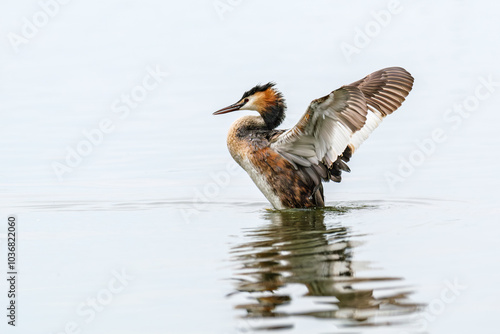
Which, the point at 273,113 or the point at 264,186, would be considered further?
the point at 273,113

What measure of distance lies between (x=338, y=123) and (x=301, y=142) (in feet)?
2.08

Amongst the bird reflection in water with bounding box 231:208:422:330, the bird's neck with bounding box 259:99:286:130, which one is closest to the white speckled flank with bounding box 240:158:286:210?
the bird's neck with bounding box 259:99:286:130

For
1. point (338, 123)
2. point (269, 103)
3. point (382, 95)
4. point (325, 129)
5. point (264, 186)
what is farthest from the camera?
point (269, 103)

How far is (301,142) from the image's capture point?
10172 mm

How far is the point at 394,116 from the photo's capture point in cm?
1505

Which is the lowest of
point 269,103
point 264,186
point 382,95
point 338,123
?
point 264,186

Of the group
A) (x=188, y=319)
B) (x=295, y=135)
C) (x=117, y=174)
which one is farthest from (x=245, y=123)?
(x=188, y=319)

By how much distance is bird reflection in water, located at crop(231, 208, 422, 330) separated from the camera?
21.2 feet

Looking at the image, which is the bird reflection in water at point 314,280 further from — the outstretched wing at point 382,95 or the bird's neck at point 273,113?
the bird's neck at point 273,113

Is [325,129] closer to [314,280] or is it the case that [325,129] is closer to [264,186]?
[264,186]

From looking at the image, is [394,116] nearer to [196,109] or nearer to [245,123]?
[196,109]

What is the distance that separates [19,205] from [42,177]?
59.8 inches

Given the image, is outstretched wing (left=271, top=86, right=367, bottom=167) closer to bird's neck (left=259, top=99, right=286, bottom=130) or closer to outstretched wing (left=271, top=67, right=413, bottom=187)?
outstretched wing (left=271, top=67, right=413, bottom=187)

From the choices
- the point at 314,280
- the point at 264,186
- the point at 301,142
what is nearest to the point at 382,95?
the point at 301,142
